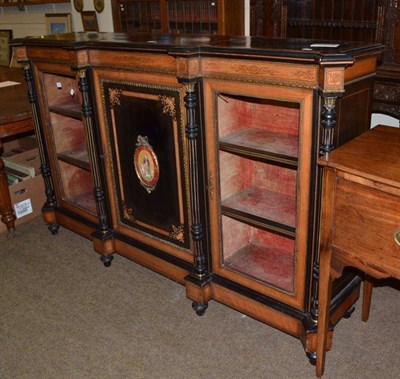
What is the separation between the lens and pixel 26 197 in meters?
3.53

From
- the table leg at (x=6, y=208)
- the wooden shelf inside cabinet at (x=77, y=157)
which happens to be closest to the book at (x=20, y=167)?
the table leg at (x=6, y=208)

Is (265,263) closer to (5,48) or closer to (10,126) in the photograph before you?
(10,126)

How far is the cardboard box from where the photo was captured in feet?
11.3

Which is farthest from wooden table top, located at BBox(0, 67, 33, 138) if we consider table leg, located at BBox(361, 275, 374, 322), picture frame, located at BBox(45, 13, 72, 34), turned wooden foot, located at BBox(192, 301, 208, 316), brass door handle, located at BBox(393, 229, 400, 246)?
brass door handle, located at BBox(393, 229, 400, 246)

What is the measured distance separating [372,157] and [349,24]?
6.55 ft

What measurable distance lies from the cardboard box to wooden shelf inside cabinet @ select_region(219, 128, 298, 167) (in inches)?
73.1

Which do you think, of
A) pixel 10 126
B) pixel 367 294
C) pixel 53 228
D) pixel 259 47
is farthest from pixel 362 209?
pixel 10 126

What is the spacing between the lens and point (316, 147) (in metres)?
1.83

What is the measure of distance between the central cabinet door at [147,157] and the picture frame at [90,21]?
8.50 ft

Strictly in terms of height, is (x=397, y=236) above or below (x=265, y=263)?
above

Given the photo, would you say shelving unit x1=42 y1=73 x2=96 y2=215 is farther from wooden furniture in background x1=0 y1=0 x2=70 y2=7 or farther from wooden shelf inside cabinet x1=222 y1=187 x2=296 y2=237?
wooden furniture in background x1=0 y1=0 x2=70 y2=7

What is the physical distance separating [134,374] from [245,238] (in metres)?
0.91

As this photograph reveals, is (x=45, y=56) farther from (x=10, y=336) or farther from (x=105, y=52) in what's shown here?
(x=10, y=336)

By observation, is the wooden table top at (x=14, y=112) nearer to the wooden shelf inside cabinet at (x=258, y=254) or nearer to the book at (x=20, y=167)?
the book at (x=20, y=167)
